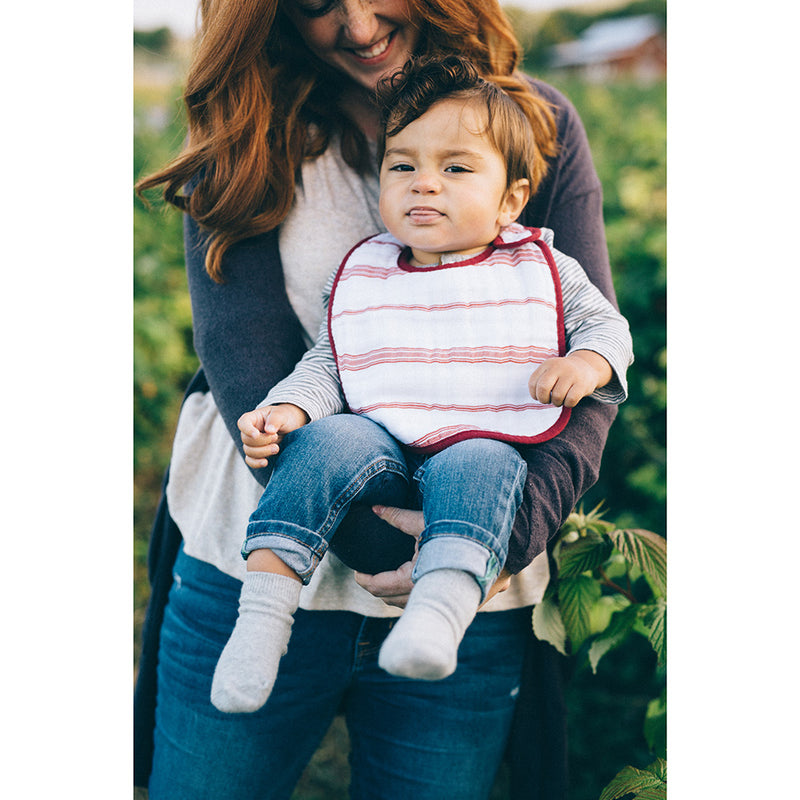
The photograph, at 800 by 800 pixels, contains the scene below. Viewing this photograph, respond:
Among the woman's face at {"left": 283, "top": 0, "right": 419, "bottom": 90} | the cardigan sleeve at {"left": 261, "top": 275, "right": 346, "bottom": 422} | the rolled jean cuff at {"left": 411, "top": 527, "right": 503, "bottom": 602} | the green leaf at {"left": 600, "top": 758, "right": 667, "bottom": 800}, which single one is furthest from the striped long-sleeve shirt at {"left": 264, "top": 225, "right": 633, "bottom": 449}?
the green leaf at {"left": 600, "top": 758, "right": 667, "bottom": 800}

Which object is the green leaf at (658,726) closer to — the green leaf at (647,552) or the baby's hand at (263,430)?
the green leaf at (647,552)

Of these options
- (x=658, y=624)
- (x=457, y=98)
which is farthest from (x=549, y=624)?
(x=457, y=98)

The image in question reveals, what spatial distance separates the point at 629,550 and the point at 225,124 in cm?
114

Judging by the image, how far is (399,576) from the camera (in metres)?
1.25

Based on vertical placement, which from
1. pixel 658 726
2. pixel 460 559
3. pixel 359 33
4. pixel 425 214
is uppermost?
pixel 359 33

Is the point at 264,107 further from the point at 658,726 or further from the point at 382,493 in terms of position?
the point at 658,726

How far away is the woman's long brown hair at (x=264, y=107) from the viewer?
1430 millimetres

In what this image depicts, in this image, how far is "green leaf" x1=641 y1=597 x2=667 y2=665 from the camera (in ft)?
4.91

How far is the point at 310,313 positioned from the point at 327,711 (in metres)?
0.81

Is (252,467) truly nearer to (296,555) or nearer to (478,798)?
(296,555)

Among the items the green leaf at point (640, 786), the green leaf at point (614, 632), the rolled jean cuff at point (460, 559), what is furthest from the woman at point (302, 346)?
the rolled jean cuff at point (460, 559)

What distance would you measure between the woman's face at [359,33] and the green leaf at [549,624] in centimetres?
109

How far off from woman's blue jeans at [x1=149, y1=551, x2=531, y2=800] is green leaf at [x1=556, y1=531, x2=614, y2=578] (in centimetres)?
14

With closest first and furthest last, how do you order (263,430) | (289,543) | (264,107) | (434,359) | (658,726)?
(289,543), (263,430), (434,359), (264,107), (658,726)
